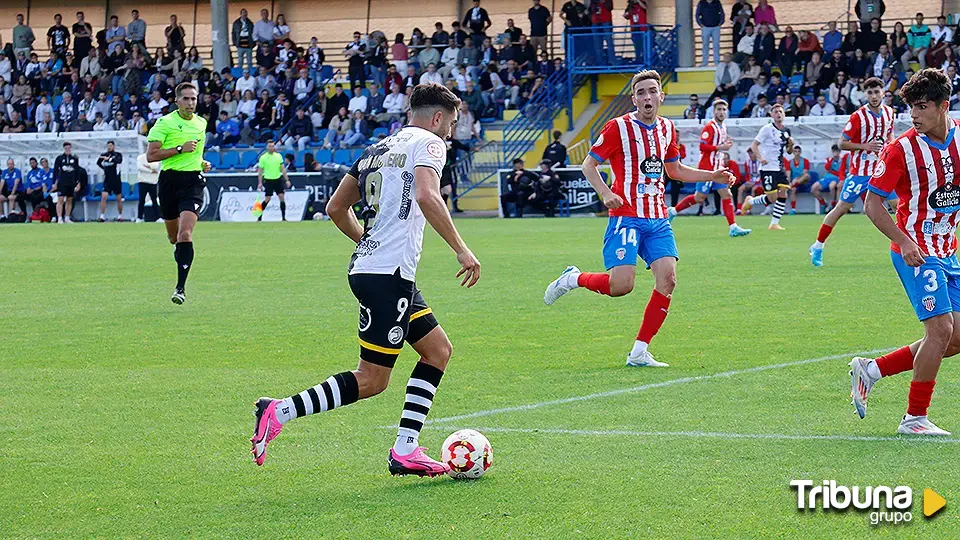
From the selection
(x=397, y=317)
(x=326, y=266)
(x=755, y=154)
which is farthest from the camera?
(x=755, y=154)

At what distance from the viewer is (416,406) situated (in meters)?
5.76

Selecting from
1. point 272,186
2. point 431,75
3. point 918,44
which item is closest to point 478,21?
point 431,75

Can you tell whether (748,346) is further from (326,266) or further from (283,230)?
(283,230)

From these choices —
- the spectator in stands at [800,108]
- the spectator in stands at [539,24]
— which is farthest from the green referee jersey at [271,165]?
the spectator in stands at [800,108]

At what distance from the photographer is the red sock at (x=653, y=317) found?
8781 millimetres

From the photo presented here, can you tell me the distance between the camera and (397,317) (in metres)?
5.60

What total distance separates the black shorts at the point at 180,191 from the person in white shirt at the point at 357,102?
70.8 feet

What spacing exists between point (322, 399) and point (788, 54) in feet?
93.3

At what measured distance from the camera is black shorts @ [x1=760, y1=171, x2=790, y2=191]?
24797 mm

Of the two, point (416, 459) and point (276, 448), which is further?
point (276, 448)

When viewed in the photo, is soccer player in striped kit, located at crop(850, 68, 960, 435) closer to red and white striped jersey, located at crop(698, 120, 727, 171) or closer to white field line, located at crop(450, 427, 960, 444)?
white field line, located at crop(450, 427, 960, 444)

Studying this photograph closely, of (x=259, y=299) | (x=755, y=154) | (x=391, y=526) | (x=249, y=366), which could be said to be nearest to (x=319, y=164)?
(x=755, y=154)

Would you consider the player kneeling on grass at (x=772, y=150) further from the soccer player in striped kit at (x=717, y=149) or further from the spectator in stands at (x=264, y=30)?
the spectator in stands at (x=264, y=30)

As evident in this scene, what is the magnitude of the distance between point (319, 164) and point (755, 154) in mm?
12377
